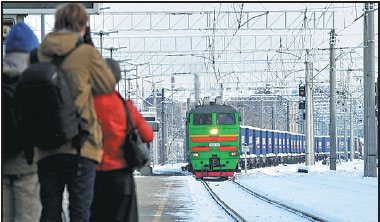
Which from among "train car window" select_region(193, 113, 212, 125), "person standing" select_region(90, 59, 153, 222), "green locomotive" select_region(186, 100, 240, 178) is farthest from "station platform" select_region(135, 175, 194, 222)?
"person standing" select_region(90, 59, 153, 222)

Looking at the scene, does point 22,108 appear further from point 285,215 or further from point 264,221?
point 285,215

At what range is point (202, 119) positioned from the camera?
Answer: 29688 mm

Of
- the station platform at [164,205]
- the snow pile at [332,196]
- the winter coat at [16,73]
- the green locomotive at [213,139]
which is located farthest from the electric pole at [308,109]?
the winter coat at [16,73]

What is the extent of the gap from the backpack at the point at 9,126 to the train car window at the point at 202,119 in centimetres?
2428

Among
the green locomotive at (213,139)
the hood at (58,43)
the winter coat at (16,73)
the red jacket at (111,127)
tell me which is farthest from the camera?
the green locomotive at (213,139)

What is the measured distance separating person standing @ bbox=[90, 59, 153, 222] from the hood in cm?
36

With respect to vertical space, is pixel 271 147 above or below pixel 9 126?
below

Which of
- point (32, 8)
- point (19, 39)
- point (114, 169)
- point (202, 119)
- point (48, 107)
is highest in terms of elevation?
point (32, 8)

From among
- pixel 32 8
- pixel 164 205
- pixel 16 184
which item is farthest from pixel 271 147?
pixel 16 184

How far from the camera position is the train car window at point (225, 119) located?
29.6m

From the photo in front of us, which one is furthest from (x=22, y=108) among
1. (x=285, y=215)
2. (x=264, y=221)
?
(x=285, y=215)

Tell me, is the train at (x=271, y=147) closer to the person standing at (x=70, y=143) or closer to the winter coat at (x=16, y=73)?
the winter coat at (x=16, y=73)

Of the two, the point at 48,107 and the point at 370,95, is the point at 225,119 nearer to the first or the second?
the point at 370,95

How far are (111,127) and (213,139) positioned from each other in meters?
24.0
